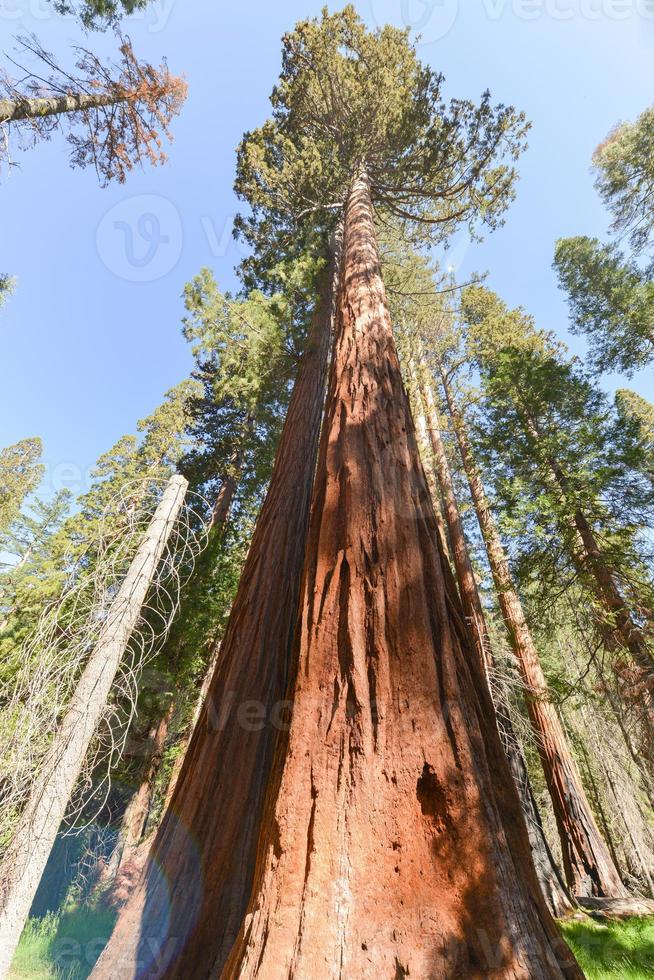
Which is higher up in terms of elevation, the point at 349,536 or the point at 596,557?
the point at 596,557

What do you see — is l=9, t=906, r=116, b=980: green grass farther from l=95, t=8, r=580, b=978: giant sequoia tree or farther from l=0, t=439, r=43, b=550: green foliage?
l=0, t=439, r=43, b=550: green foliage

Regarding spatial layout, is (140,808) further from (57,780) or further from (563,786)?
(563,786)

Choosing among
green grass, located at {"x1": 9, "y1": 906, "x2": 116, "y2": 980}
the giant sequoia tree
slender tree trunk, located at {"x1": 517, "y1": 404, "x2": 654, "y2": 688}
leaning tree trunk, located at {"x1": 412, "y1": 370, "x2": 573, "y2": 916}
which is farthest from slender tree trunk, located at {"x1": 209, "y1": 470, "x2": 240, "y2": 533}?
green grass, located at {"x1": 9, "y1": 906, "x2": 116, "y2": 980}

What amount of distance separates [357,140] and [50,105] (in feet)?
17.2

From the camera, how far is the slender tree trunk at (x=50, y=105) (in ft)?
19.8

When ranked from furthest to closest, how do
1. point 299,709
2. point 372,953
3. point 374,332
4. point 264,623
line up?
1. point 374,332
2. point 264,623
3. point 299,709
4. point 372,953

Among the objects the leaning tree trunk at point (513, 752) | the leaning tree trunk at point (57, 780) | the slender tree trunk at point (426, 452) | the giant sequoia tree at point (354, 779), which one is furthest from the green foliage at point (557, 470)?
the leaning tree trunk at point (57, 780)

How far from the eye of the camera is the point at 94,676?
3652 millimetres

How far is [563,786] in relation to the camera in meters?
6.30

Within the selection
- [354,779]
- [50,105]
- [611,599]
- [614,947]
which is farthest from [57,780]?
[50,105]

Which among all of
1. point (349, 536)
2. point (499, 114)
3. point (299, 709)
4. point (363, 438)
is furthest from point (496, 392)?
point (299, 709)

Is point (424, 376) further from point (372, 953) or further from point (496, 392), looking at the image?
point (372, 953)

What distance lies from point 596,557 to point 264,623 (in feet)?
16.0

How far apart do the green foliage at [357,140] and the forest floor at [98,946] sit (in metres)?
10.3
